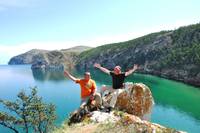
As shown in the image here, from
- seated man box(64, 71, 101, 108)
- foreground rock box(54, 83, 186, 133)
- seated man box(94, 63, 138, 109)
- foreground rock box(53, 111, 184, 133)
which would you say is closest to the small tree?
foreground rock box(54, 83, 186, 133)

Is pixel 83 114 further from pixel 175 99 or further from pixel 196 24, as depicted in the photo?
pixel 196 24

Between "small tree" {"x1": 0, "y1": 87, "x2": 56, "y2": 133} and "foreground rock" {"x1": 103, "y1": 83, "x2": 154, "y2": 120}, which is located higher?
"foreground rock" {"x1": 103, "y1": 83, "x2": 154, "y2": 120}

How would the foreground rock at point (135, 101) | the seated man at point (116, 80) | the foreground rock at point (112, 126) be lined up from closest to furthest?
1. the foreground rock at point (112, 126)
2. the seated man at point (116, 80)
3. the foreground rock at point (135, 101)

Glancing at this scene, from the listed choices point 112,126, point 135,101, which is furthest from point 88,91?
point 112,126

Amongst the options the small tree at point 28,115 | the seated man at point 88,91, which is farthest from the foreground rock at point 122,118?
the small tree at point 28,115

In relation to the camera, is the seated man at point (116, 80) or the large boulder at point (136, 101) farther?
the large boulder at point (136, 101)

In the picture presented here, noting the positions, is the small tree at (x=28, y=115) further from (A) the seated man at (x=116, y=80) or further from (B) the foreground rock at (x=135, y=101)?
(A) the seated man at (x=116, y=80)

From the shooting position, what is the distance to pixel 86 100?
1962 centimetres

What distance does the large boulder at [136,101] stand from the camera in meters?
21.3

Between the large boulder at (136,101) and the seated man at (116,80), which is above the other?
the seated man at (116,80)

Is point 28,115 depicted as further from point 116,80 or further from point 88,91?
point 88,91

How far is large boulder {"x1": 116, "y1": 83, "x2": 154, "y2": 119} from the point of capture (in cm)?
2130

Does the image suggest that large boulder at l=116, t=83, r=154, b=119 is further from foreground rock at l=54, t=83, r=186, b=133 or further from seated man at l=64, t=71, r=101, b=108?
seated man at l=64, t=71, r=101, b=108

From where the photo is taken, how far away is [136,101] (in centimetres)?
2173
